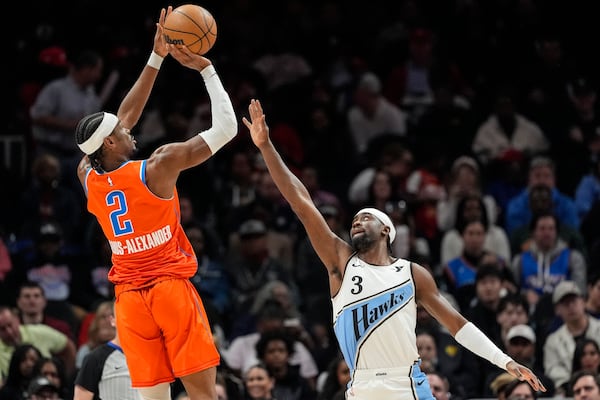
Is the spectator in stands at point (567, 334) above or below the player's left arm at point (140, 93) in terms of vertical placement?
below

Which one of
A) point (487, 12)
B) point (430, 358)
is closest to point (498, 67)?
point (487, 12)

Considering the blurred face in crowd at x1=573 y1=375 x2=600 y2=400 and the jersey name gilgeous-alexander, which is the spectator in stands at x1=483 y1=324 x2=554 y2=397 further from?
the jersey name gilgeous-alexander

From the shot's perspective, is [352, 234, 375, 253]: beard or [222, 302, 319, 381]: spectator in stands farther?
[222, 302, 319, 381]: spectator in stands

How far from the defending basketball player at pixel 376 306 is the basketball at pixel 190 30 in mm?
619

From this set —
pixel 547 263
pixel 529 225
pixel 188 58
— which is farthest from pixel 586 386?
pixel 188 58

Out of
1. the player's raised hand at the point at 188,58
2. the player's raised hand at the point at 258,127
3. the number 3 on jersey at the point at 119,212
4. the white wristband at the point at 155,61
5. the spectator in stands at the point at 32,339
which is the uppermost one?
the white wristband at the point at 155,61

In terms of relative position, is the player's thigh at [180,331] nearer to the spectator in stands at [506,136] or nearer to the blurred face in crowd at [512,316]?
the blurred face in crowd at [512,316]

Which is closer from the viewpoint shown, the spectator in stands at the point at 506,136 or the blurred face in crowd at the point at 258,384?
the blurred face in crowd at the point at 258,384

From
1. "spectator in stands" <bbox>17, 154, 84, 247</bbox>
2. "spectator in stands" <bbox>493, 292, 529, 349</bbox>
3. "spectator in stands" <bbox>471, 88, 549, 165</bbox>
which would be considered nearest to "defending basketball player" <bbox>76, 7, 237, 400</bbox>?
"spectator in stands" <bbox>493, 292, 529, 349</bbox>

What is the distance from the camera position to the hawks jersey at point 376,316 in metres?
9.23

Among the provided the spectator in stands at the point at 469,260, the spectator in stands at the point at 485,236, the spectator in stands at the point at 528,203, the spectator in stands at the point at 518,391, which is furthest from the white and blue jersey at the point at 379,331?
the spectator in stands at the point at 528,203

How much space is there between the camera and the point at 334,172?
1831 centimetres

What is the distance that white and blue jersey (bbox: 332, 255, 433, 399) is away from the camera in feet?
30.1

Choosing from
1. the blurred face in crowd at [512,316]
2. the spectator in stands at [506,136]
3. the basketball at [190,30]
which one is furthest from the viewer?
the spectator in stands at [506,136]
